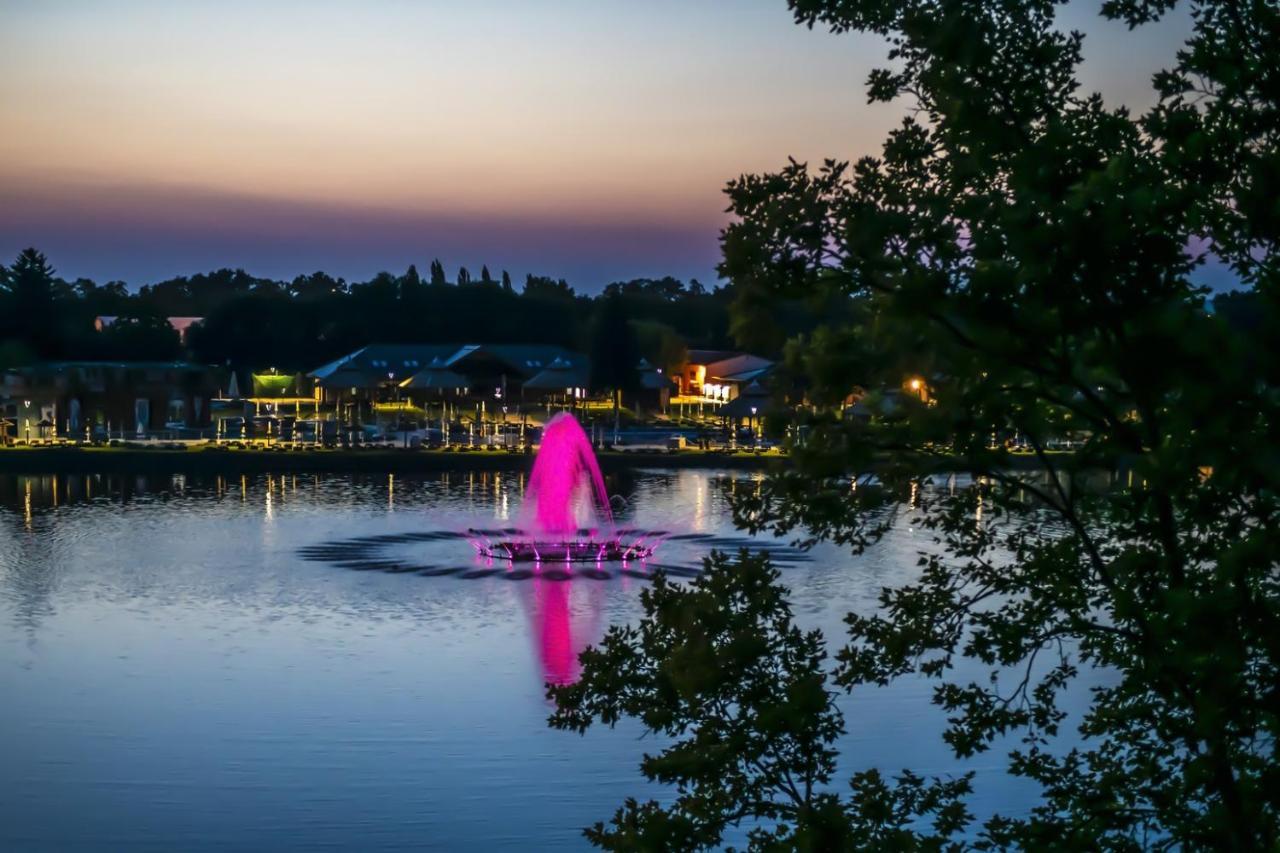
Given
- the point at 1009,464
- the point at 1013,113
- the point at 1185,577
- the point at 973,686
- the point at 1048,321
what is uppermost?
the point at 1013,113

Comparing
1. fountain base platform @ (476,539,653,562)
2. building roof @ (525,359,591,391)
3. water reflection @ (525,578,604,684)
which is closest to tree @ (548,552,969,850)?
water reflection @ (525,578,604,684)

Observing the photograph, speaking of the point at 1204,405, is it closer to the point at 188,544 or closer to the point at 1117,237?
the point at 1117,237

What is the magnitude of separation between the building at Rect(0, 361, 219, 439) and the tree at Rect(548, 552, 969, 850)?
67417 millimetres

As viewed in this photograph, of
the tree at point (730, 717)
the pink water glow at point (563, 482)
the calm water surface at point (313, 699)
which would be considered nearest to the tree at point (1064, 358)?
the tree at point (730, 717)

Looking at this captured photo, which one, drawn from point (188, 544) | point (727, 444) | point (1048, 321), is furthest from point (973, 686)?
point (727, 444)

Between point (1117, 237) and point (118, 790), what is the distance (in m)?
14.3

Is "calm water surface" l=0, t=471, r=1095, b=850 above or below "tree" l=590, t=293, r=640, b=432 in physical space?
below

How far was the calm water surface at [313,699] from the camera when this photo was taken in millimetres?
16359

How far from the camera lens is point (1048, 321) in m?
6.20

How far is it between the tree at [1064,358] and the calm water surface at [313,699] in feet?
4.74

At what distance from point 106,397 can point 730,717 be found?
72.5 meters

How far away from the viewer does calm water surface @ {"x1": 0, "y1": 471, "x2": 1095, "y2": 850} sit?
53.7ft

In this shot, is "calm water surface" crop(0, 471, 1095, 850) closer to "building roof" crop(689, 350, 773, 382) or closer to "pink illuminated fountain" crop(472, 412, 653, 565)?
"pink illuminated fountain" crop(472, 412, 653, 565)

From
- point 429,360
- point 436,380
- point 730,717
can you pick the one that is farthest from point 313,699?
point 429,360
